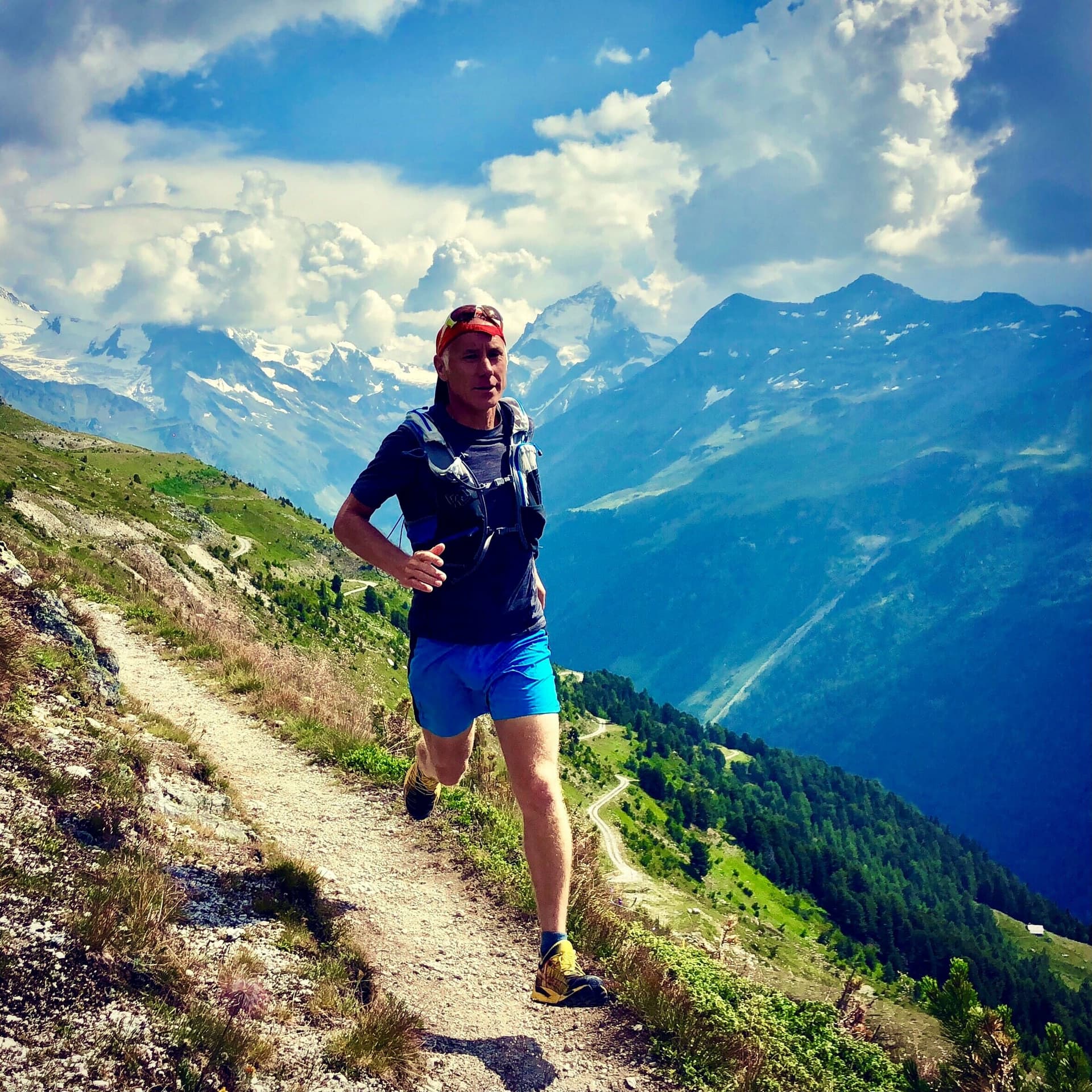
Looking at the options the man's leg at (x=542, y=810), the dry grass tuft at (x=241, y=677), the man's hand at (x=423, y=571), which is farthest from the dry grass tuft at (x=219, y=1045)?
the dry grass tuft at (x=241, y=677)

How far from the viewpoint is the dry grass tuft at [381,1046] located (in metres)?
4.28

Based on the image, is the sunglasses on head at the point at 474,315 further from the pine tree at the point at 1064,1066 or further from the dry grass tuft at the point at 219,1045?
the pine tree at the point at 1064,1066

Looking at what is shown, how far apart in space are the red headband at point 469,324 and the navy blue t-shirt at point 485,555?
0.54 m

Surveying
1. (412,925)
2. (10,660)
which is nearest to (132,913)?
(412,925)

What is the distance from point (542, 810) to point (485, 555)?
181 cm

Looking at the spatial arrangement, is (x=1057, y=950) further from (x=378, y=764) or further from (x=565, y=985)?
(x=565, y=985)

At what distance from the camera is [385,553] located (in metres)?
5.12

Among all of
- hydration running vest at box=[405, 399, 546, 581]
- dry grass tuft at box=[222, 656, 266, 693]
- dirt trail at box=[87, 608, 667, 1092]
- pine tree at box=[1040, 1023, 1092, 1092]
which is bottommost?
dry grass tuft at box=[222, 656, 266, 693]

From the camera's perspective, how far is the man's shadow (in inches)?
185

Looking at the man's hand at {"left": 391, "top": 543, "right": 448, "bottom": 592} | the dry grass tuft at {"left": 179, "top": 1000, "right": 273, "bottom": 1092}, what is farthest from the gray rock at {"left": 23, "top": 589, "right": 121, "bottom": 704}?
the man's hand at {"left": 391, "top": 543, "right": 448, "bottom": 592}

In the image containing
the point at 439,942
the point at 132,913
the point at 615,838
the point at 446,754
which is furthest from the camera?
the point at 615,838

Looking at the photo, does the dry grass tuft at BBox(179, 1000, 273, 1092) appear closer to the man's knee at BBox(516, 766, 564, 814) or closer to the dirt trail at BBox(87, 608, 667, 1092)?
the dirt trail at BBox(87, 608, 667, 1092)

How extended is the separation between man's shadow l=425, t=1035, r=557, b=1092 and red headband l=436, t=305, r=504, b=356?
4.67m

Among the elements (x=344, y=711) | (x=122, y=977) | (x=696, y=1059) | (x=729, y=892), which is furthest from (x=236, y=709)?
(x=729, y=892)
